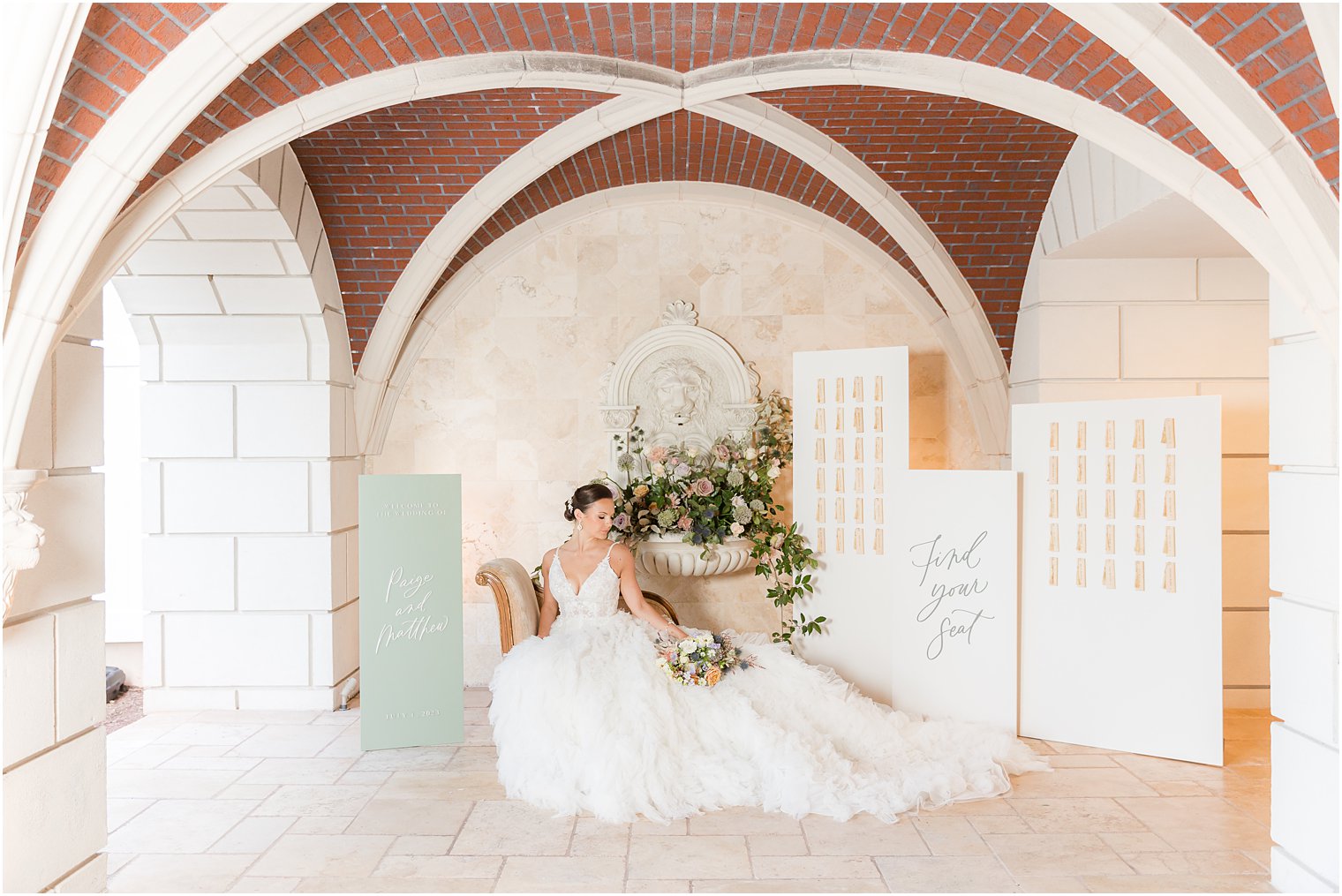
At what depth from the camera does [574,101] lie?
4922 millimetres

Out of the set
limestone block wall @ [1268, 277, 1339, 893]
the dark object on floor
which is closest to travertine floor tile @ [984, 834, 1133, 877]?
limestone block wall @ [1268, 277, 1339, 893]

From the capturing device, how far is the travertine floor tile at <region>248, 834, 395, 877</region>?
344cm

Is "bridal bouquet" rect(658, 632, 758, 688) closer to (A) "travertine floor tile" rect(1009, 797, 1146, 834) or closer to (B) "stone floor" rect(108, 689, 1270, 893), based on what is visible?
(B) "stone floor" rect(108, 689, 1270, 893)

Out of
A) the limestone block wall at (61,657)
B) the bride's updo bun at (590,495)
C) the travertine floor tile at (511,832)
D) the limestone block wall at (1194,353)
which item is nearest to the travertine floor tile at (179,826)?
the limestone block wall at (61,657)

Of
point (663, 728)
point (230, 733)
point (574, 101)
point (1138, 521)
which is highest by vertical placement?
point (574, 101)

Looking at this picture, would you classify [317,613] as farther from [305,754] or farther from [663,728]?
[663,728]

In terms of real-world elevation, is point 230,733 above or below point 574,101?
below

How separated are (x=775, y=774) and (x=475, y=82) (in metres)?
3.18

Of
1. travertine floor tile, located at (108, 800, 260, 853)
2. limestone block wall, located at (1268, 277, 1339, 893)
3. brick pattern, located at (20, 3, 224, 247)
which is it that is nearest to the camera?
brick pattern, located at (20, 3, 224, 247)

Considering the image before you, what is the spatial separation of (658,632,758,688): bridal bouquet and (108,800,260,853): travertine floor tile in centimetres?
185

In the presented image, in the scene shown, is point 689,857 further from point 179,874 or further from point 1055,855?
point 179,874

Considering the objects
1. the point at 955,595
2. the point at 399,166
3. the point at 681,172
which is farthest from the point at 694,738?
the point at 681,172

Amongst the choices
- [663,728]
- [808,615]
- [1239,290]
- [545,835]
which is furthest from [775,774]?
[1239,290]

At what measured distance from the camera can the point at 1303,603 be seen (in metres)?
3.28
